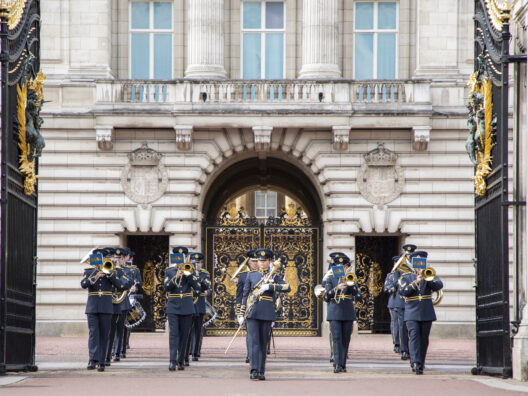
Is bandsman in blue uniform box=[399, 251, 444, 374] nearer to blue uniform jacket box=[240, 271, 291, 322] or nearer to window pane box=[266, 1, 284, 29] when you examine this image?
blue uniform jacket box=[240, 271, 291, 322]

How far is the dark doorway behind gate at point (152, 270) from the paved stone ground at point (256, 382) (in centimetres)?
664

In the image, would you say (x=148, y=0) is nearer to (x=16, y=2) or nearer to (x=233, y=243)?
(x=233, y=243)

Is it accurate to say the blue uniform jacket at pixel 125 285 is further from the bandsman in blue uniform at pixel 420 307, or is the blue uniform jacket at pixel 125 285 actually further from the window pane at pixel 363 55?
the window pane at pixel 363 55

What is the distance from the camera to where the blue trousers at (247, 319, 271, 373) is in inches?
651

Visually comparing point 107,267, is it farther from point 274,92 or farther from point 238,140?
point 274,92

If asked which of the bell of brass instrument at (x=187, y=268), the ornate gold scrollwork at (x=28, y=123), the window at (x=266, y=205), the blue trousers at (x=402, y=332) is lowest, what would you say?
the blue trousers at (x=402, y=332)

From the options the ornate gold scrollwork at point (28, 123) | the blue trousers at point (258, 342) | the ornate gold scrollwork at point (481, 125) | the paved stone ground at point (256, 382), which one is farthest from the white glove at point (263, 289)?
the ornate gold scrollwork at point (28, 123)

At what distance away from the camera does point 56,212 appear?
30859 millimetres

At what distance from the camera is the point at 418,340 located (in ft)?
59.8

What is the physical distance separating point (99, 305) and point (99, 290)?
254 mm

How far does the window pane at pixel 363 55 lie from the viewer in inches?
1264

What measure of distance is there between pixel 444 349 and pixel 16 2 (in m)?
13.1

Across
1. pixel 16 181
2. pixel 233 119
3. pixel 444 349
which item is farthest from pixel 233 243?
pixel 16 181

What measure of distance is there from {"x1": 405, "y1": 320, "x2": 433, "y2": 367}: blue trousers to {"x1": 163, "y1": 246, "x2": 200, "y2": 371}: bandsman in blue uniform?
138 inches
